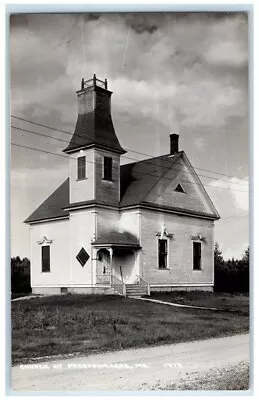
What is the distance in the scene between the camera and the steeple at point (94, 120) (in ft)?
23.3

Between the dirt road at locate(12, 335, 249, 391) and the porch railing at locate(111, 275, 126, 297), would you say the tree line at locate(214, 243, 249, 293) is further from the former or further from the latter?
the porch railing at locate(111, 275, 126, 297)

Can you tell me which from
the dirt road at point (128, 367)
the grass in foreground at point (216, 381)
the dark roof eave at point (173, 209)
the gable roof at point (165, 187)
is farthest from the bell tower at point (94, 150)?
the grass in foreground at point (216, 381)

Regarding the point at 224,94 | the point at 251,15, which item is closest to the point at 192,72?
the point at 224,94

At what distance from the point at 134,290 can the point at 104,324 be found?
0.53 m

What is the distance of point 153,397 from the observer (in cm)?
645

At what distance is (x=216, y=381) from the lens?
21.7 feet

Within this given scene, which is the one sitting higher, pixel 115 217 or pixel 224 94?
pixel 224 94

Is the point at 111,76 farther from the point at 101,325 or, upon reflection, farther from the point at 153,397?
the point at 153,397

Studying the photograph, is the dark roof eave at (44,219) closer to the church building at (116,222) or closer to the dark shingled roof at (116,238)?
the church building at (116,222)

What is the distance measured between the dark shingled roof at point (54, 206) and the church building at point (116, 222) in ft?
0.04

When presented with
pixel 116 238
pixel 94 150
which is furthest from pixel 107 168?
pixel 116 238

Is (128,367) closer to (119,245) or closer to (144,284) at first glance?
(144,284)

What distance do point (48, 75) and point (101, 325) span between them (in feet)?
9.27

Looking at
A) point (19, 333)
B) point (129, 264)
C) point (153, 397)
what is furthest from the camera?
point (129, 264)
